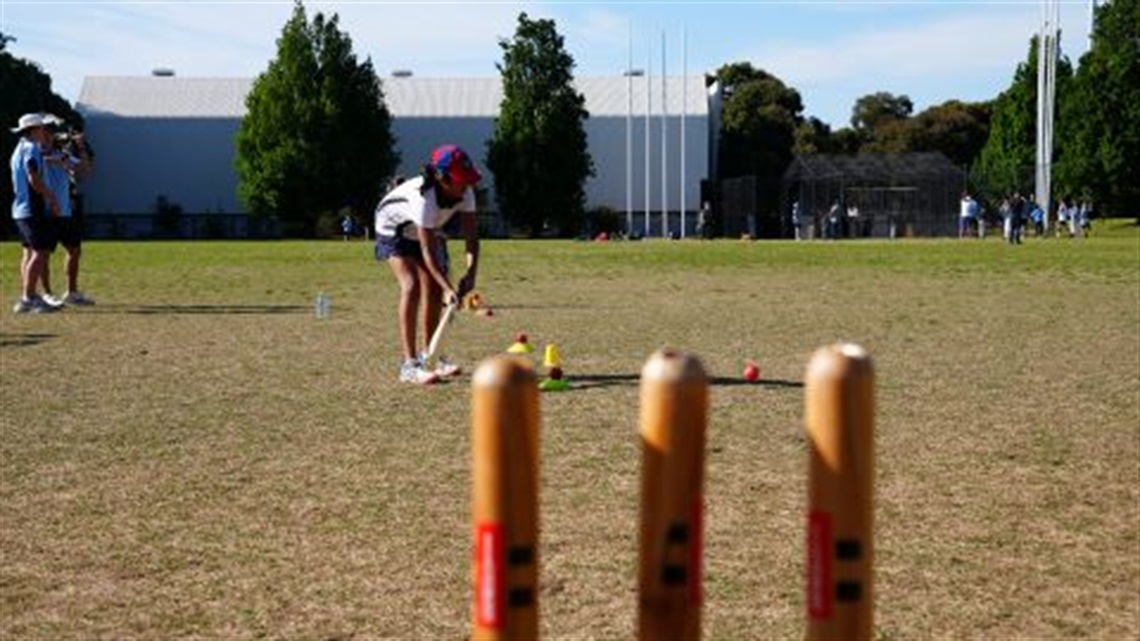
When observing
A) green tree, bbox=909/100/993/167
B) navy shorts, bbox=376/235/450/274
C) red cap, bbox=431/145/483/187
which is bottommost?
navy shorts, bbox=376/235/450/274

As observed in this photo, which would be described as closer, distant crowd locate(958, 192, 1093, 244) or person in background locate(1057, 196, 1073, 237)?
distant crowd locate(958, 192, 1093, 244)

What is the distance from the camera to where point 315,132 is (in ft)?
231

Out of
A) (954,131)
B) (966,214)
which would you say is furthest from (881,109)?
(966,214)

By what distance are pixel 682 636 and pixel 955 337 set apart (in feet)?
37.9

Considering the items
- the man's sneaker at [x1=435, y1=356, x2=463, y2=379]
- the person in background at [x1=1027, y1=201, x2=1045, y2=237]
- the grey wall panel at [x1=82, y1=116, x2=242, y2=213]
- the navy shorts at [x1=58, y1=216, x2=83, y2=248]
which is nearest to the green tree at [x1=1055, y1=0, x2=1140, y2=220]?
the person in background at [x1=1027, y1=201, x2=1045, y2=237]

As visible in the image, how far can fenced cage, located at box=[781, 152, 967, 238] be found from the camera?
64.3 m

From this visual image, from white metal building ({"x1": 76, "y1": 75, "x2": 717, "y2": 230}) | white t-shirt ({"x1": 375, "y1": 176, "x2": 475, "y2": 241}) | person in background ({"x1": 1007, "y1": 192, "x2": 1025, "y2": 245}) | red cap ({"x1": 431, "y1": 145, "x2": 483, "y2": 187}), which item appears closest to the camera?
red cap ({"x1": 431, "y1": 145, "x2": 483, "y2": 187})

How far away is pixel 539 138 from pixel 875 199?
1834 cm

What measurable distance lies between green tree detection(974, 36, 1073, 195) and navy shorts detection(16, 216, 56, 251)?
5701 cm

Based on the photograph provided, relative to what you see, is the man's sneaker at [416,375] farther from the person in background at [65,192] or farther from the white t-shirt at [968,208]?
the white t-shirt at [968,208]

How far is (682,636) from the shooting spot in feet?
8.01

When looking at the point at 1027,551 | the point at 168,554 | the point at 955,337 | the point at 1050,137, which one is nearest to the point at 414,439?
the point at 168,554

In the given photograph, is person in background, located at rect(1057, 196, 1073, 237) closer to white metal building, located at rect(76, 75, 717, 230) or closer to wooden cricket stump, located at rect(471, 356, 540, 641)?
white metal building, located at rect(76, 75, 717, 230)

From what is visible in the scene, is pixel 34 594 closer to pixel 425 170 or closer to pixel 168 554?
pixel 168 554
